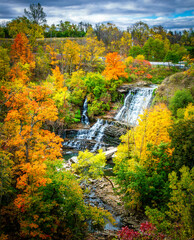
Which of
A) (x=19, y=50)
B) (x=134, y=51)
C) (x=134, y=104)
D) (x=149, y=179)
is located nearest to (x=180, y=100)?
(x=134, y=104)

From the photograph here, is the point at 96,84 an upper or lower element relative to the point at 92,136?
upper

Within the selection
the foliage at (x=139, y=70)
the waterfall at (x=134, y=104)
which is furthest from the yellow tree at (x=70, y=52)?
the waterfall at (x=134, y=104)

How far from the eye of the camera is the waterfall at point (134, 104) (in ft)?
102

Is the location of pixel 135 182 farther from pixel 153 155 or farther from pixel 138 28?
pixel 138 28

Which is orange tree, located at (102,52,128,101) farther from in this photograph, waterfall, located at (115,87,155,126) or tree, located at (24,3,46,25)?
tree, located at (24,3,46,25)

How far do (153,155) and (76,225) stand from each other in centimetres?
746

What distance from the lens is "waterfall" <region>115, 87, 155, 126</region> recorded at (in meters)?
31.1

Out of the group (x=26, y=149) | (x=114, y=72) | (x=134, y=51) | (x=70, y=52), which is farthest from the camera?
(x=134, y=51)

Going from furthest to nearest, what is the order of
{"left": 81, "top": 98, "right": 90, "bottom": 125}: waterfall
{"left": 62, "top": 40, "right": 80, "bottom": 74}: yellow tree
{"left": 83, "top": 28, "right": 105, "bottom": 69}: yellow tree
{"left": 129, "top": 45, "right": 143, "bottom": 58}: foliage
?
{"left": 129, "top": 45, "right": 143, "bottom": 58}: foliage → {"left": 83, "top": 28, "right": 105, "bottom": 69}: yellow tree → {"left": 62, "top": 40, "right": 80, "bottom": 74}: yellow tree → {"left": 81, "top": 98, "right": 90, "bottom": 125}: waterfall

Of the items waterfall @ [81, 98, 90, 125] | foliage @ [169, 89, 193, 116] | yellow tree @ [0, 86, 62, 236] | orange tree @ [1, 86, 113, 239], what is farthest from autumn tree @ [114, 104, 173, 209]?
waterfall @ [81, 98, 90, 125]

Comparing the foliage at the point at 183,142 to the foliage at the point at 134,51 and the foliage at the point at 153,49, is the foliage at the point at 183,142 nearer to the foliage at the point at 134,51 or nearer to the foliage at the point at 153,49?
the foliage at the point at 134,51

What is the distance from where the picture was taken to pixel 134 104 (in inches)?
1286

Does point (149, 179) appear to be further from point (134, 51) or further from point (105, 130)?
point (134, 51)

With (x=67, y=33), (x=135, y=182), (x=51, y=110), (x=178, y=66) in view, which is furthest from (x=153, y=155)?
(x=67, y=33)
